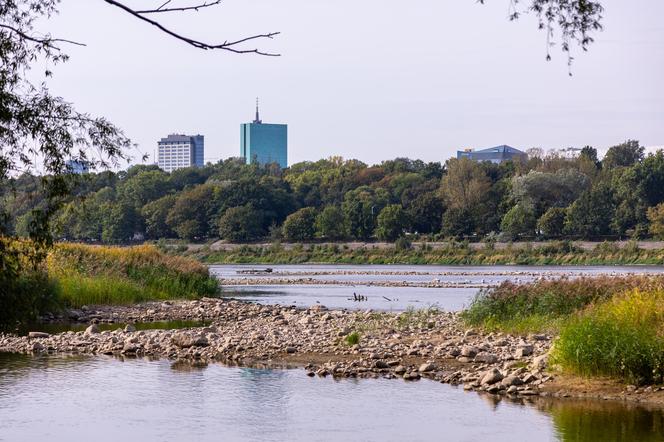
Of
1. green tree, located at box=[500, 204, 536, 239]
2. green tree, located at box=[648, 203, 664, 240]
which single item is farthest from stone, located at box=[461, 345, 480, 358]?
green tree, located at box=[500, 204, 536, 239]

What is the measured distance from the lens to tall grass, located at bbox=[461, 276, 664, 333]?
23812mm

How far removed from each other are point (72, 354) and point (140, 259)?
715 inches

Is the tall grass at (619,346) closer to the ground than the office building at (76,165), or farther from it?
closer to the ground

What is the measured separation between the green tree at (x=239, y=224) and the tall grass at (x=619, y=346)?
101 metres

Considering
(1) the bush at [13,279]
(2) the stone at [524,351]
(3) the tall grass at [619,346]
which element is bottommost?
(2) the stone at [524,351]

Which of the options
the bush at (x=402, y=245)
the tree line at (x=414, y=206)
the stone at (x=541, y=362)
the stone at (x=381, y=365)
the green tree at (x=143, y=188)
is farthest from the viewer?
the green tree at (x=143, y=188)

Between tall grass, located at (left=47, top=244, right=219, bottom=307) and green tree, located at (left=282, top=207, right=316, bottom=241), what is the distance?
76.4 metres

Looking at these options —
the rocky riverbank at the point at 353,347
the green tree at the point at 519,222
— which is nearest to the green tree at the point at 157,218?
the green tree at the point at 519,222

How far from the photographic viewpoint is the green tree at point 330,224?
120 meters

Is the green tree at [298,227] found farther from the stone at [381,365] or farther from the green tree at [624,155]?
the stone at [381,365]

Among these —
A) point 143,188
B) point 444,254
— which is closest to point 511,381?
point 444,254

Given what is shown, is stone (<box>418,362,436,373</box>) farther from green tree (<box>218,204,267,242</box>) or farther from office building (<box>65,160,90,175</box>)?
green tree (<box>218,204,267,242</box>)

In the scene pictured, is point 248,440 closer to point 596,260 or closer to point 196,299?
point 196,299

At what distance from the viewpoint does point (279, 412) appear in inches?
669
